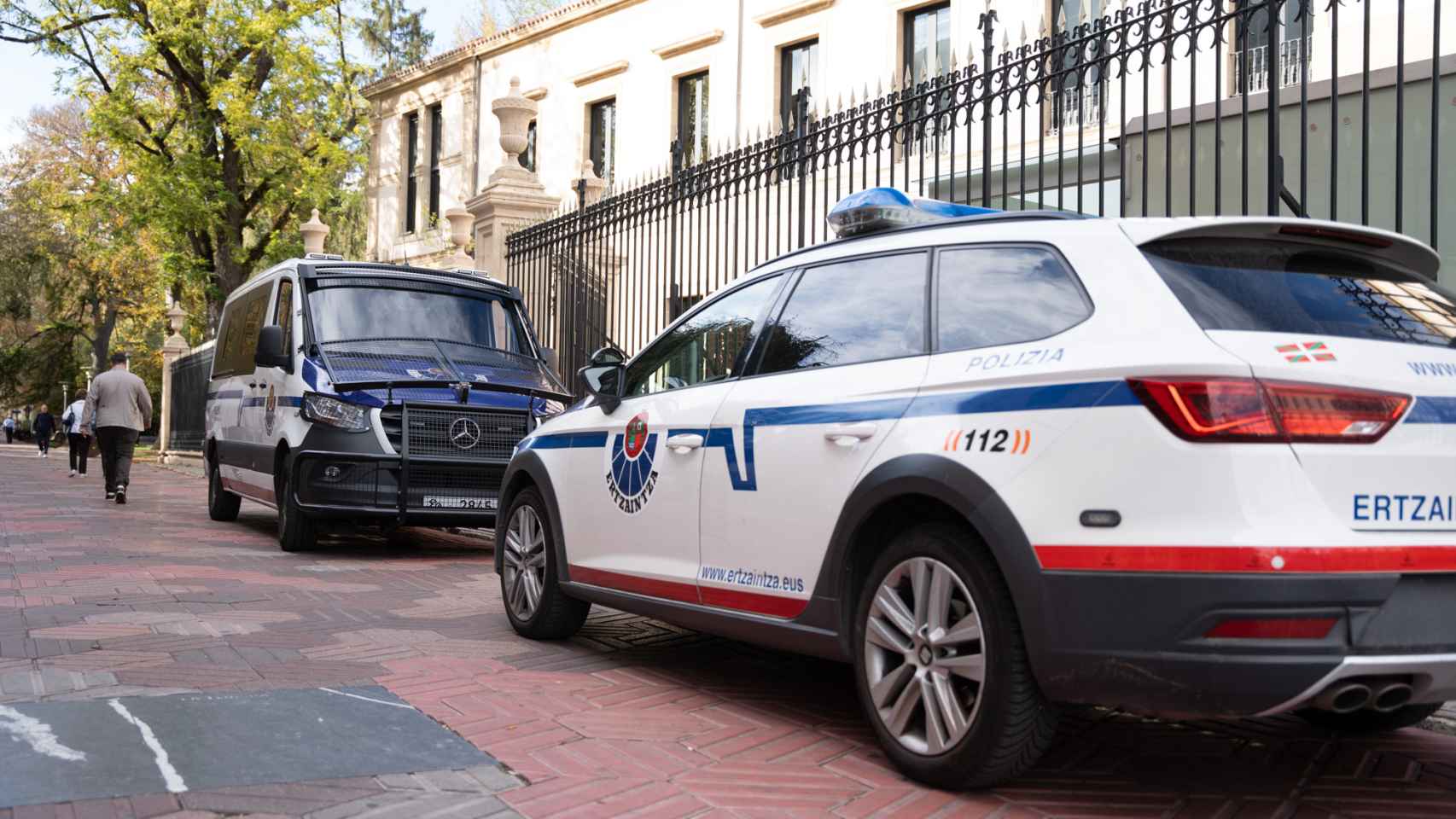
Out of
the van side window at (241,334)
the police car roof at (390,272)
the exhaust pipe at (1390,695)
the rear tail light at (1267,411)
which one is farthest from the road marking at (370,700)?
the van side window at (241,334)

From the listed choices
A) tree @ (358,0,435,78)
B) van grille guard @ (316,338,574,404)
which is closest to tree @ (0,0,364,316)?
tree @ (358,0,435,78)

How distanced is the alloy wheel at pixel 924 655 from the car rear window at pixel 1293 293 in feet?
3.38

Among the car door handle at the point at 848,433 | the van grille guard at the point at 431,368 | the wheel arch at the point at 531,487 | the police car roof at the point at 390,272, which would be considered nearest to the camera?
the car door handle at the point at 848,433

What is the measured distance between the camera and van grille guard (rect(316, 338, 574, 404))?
32.7 feet

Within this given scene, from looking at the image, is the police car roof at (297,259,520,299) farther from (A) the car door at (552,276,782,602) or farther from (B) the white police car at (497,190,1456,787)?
(B) the white police car at (497,190,1456,787)

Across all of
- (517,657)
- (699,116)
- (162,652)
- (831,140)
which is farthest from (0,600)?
(699,116)

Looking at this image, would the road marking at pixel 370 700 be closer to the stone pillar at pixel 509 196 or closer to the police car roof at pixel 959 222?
the police car roof at pixel 959 222

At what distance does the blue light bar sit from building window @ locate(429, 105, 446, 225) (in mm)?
27686

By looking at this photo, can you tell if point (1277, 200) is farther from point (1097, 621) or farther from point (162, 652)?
point (162, 652)

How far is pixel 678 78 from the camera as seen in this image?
24.5 metres

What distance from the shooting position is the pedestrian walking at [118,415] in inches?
608

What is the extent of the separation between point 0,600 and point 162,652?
86.4 inches

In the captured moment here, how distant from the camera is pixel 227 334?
43.7 feet

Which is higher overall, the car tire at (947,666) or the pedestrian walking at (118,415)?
the pedestrian walking at (118,415)
